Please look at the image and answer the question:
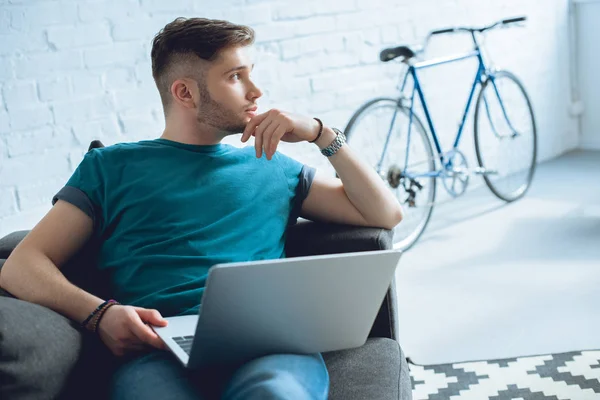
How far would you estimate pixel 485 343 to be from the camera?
8.46ft

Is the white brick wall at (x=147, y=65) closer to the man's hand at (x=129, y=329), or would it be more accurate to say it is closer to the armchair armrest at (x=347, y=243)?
the armchair armrest at (x=347, y=243)

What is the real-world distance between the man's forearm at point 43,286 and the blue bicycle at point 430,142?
2.00 metres

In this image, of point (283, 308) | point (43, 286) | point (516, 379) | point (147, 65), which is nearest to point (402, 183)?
point (147, 65)

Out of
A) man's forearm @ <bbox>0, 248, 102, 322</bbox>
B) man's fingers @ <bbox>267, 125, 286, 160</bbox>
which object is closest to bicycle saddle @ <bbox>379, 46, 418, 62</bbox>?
man's fingers @ <bbox>267, 125, 286, 160</bbox>

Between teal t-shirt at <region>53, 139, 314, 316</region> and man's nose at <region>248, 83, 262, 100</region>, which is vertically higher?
man's nose at <region>248, 83, 262, 100</region>

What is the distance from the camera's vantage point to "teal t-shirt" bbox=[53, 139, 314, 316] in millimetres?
1658

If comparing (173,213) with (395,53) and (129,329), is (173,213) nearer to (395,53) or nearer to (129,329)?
(129,329)

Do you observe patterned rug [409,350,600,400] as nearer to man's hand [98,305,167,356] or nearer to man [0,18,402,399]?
man [0,18,402,399]

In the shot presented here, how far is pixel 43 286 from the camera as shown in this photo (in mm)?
1562

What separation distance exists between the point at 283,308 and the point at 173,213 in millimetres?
454

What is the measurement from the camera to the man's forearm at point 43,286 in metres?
1.53

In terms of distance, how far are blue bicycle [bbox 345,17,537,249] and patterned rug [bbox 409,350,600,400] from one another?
1187mm

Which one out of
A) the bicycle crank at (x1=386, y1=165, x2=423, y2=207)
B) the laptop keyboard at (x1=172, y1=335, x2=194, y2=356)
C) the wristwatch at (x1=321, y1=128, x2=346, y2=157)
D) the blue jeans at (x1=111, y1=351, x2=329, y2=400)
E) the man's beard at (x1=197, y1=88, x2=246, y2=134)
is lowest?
the bicycle crank at (x1=386, y1=165, x2=423, y2=207)

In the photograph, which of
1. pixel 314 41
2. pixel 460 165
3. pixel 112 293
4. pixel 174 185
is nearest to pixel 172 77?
pixel 174 185
